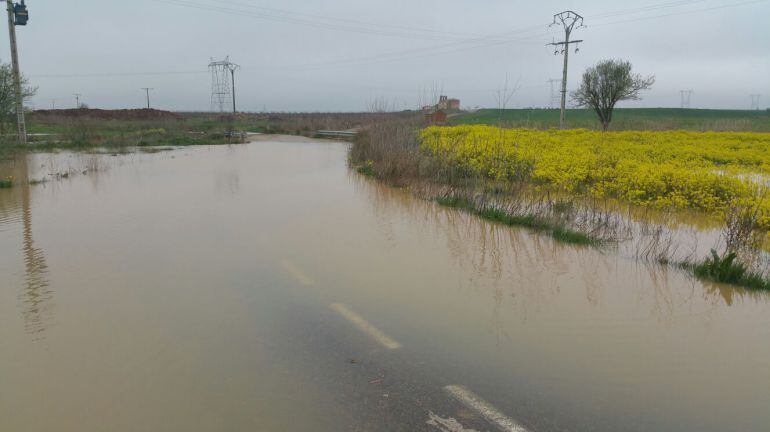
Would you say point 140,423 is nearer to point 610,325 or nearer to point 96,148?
point 610,325

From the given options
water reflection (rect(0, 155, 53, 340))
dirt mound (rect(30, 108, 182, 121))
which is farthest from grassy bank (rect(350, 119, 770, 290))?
dirt mound (rect(30, 108, 182, 121))

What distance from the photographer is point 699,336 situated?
190 inches

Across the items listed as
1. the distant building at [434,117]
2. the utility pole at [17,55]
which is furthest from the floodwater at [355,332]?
the distant building at [434,117]

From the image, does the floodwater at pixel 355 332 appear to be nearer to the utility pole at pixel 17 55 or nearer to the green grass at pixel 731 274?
the green grass at pixel 731 274

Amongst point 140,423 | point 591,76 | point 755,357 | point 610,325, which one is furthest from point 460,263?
point 591,76

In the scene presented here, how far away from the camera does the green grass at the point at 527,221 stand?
26.2 feet

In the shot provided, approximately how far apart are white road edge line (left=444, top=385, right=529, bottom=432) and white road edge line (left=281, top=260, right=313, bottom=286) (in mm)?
2638

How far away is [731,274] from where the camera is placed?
6.15 m

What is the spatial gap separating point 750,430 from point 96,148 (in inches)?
1031

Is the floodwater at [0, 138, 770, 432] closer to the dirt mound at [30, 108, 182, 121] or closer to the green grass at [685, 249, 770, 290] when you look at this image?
the green grass at [685, 249, 770, 290]

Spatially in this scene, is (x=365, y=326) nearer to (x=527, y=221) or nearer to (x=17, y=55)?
(x=527, y=221)

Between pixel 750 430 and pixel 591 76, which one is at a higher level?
pixel 591 76

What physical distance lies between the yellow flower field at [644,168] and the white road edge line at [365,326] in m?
6.14

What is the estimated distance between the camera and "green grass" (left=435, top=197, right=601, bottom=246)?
8.00 m
